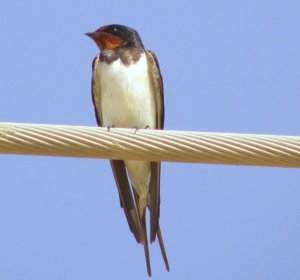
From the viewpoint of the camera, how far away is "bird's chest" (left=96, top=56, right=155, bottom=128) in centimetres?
470

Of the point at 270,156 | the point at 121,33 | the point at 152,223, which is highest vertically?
the point at 121,33

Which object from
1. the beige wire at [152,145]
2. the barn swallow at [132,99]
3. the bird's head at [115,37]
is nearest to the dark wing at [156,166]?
the barn swallow at [132,99]

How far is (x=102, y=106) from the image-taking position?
191 inches

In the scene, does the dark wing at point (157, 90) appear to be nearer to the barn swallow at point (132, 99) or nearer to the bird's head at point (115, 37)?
the barn swallow at point (132, 99)

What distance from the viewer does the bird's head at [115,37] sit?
5.04 m

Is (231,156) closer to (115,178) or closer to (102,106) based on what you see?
(115,178)

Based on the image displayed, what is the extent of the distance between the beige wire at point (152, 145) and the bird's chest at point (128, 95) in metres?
1.66

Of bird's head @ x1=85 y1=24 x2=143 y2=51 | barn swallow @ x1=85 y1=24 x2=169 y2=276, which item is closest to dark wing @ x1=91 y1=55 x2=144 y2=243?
barn swallow @ x1=85 y1=24 x2=169 y2=276

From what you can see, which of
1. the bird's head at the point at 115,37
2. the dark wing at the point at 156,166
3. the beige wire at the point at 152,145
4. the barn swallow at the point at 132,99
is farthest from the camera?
the bird's head at the point at 115,37

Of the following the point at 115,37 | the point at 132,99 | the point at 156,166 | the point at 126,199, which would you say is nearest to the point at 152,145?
the point at 126,199

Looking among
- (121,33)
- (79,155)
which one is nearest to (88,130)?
(79,155)

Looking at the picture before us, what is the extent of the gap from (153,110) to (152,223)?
75 cm

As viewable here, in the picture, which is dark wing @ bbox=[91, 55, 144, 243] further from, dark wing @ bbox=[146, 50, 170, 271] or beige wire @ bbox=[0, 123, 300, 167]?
beige wire @ bbox=[0, 123, 300, 167]

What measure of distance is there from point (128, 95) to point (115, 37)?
530 millimetres
